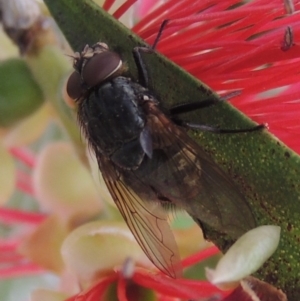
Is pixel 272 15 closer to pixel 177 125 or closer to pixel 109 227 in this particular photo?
pixel 177 125

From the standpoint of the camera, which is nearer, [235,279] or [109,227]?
[235,279]

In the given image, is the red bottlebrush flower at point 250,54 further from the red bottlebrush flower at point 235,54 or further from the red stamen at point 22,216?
the red stamen at point 22,216

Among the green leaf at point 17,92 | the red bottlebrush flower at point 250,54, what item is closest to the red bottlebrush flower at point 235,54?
the red bottlebrush flower at point 250,54

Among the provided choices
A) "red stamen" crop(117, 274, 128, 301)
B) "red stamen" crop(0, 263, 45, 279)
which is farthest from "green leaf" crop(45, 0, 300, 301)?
"red stamen" crop(0, 263, 45, 279)

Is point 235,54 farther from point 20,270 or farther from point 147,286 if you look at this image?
point 20,270

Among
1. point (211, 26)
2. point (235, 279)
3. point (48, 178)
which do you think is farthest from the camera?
point (48, 178)

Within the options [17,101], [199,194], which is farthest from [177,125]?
[17,101]

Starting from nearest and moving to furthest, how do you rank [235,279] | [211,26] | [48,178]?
[235,279]
[211,26]
[48,178]
